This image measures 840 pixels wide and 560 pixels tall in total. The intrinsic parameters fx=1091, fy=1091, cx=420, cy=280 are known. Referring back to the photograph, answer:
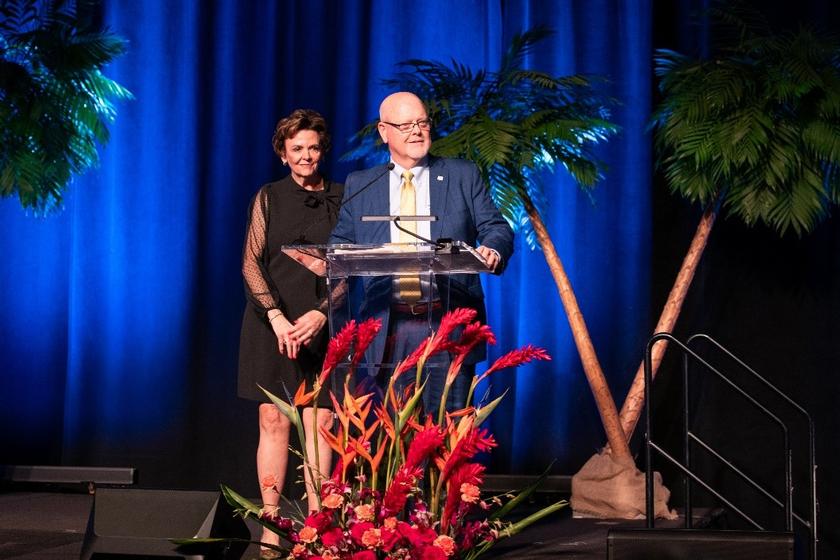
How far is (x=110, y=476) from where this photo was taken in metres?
5.06

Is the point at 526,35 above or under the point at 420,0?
under

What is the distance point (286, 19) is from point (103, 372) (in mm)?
1972

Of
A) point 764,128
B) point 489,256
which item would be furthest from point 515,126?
point 489,256

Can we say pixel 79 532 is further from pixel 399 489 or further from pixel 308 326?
pixel 399 489

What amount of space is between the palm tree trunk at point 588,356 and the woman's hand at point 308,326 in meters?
1.48

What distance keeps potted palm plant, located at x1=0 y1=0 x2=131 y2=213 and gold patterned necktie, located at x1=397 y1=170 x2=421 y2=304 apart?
2.78 meters

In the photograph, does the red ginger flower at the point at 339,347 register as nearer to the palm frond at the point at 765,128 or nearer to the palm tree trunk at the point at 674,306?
the palm frond at the point at 765,128

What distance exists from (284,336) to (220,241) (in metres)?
2.26

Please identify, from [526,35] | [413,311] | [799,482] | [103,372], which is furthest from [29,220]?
[799,482]

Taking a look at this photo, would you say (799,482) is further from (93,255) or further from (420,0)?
(93,255)

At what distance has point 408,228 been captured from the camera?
2.84 meters

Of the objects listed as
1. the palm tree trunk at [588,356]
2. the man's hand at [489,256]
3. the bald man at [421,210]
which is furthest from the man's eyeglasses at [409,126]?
the palm tree trunk at [588,356]

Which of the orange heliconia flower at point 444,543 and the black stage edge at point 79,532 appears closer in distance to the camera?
the orange heliconia flower at point 444,543

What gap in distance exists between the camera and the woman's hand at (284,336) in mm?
3158
